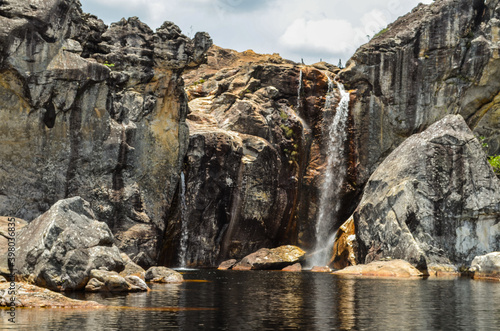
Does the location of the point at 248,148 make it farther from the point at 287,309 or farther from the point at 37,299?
the point at 37,299

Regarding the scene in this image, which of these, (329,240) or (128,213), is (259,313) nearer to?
(128,213)

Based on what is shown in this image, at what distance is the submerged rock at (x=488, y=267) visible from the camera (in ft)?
129

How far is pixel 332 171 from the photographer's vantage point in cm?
6159

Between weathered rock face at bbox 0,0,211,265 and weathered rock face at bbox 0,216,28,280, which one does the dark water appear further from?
weathered rock face at bbox 0,0,211,265

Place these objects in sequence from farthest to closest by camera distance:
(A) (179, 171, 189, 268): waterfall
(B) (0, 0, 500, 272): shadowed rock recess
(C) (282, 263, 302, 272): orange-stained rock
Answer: (A) (179, 171, 189, 268): waterfall → (C) (282, 263, 302, 272): orange-stained rock → (B) (0, 0, 500, 272): shadowed rock recess

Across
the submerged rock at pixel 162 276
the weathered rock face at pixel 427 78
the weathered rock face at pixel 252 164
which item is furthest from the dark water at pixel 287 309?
the weathered rock face at pixel 427 78

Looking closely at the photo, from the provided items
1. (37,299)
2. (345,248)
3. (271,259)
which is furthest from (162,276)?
(345,248)

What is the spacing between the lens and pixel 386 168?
51.1 meters

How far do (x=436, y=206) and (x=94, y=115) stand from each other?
28.1 meters

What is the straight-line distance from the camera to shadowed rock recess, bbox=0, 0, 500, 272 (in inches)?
1795

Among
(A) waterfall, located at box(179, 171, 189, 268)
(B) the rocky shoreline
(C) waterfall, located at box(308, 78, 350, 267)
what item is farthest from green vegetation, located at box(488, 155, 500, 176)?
(A) waterfall, located at box(179, 171, 189, 268)

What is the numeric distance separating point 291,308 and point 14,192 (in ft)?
93.0

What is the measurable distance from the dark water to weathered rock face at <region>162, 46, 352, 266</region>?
20827 millimetres

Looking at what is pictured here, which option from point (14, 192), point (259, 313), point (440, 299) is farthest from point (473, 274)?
point (14, 192)
